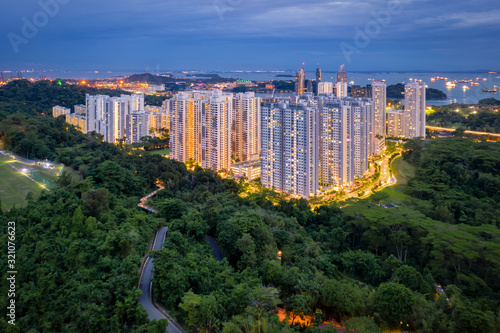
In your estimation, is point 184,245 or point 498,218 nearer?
point 184,245

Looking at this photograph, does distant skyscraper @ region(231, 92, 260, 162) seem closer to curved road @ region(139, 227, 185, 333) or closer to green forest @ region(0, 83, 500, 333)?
green forest @ region(0, 83, 500, 333)

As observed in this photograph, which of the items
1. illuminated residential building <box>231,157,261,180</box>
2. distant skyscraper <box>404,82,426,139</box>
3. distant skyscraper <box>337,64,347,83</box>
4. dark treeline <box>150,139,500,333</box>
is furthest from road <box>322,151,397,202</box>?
distant skyscraper <box>337,64,347,83</box>

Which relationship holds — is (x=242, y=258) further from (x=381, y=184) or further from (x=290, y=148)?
(x=381, y=184)

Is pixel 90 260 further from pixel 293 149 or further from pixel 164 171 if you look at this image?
pixel 293 149

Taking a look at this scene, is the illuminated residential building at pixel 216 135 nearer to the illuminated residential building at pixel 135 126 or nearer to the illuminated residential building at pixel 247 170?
the illuminated residential building at pixel 247 170

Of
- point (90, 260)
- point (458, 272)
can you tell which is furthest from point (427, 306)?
point (90, 260)

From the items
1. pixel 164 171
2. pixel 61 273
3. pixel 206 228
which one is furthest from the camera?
pixel 164 171

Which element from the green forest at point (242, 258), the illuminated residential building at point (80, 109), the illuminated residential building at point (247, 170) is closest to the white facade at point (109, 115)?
the illuminated residential building at point (80, 109)
